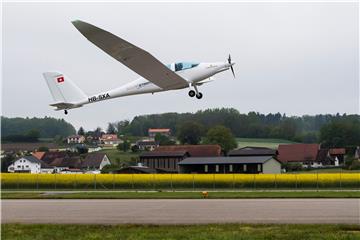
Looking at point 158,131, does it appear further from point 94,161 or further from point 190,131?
point 94,161

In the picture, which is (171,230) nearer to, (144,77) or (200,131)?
(144,77)

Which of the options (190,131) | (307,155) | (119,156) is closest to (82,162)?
(119,156)

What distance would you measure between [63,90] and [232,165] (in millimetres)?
35796

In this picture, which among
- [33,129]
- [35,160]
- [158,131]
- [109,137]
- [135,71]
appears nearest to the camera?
[135,71]

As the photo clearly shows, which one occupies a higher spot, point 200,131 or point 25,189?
point 200,131

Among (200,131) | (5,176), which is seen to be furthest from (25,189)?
(200,131)

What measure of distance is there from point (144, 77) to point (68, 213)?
5.40 metres

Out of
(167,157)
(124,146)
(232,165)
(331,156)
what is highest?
(124,146)

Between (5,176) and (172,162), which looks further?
(172,162)

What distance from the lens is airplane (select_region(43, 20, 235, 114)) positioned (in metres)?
18.8

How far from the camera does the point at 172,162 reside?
211 ft

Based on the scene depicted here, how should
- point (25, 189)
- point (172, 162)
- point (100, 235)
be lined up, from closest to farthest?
point (100, 235) < point (25, 189) < point (172, 162)

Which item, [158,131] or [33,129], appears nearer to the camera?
[33,129]

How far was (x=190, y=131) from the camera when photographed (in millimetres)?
74438
